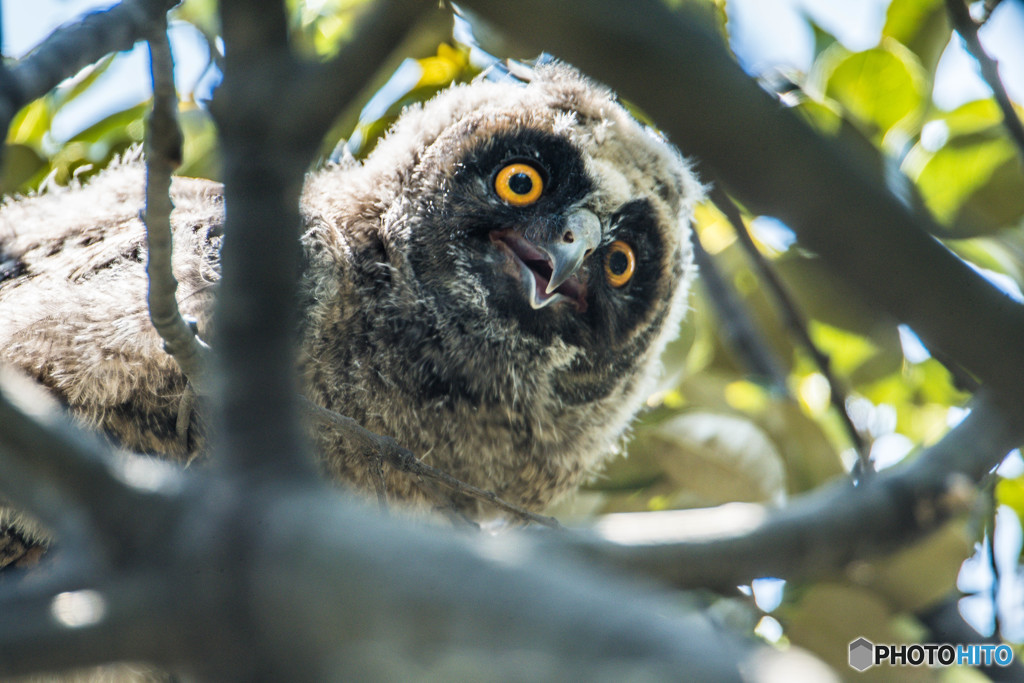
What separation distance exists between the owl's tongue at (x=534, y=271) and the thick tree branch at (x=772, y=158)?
2432mm

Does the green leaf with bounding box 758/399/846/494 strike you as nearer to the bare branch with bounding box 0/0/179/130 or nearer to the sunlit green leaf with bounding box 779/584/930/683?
the sunlit green leaf with bounding box 779/584/930/683

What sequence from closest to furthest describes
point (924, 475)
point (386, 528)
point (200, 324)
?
point (386, 528) → point (924, 475) → point (200, 324)

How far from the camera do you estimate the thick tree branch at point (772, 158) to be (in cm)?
100

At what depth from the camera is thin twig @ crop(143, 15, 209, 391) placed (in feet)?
4.78

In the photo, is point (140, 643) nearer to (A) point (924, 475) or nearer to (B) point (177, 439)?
(A) point (924, 475)

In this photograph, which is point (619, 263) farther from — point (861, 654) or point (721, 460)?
point (861, 654)

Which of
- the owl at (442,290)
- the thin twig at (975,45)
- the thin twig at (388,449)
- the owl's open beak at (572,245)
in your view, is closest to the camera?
the thin twig at (388,449)

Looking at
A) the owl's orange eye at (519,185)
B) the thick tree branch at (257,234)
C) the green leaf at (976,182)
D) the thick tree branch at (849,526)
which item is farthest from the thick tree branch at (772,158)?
the green leaf at (976,182)

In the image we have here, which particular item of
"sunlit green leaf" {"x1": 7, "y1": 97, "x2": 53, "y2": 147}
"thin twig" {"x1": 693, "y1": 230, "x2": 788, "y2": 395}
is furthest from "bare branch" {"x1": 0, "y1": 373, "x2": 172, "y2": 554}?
"thin twig" {"x1": 693, "y1": 230, "x2": 788, "y2": 395}

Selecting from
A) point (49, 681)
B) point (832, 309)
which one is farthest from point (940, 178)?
point (49, 681)

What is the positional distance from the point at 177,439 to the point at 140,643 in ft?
6.46

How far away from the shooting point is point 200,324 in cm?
278

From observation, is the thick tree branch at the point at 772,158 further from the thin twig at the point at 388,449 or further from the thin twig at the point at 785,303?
the thin twig at the point at 785,303

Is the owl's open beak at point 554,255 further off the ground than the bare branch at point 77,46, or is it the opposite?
the owl's open beak at point 554,255
